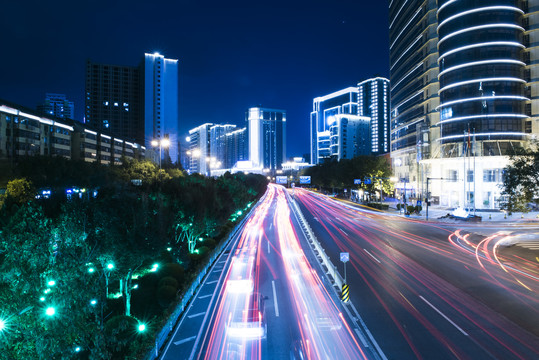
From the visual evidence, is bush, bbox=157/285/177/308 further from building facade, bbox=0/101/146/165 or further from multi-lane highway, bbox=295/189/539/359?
building facade, bbox=0/101/146/165

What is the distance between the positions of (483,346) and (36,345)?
1515 cm

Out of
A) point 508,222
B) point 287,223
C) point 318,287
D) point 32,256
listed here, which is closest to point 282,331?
point 318,287

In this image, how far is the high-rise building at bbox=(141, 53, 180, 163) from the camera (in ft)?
459

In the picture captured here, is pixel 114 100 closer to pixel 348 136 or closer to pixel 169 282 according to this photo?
pixel 348 136

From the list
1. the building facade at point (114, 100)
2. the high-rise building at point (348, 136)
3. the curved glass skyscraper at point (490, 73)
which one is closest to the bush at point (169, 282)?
the curved glass skyscraper at point (490, 73)

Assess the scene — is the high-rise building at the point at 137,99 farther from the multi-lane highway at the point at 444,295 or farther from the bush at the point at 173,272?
the bush at the point at 173,272

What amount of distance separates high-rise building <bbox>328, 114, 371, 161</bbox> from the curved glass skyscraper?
12290 centimetres

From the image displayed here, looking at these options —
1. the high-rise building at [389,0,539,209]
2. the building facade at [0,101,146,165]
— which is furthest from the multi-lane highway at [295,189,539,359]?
the building facade at [0,101,146,165]

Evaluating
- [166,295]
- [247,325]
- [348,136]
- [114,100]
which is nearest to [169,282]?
[166,295]

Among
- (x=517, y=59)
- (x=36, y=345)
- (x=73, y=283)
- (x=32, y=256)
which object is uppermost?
(x=517, y=59)

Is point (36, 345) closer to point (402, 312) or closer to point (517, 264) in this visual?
point (402, 312)

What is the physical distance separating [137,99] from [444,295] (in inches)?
6212

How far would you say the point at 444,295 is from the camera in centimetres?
1828

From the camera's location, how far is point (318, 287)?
1959cm
